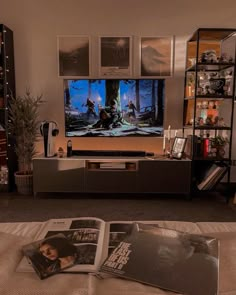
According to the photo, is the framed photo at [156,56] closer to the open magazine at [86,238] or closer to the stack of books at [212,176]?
the stack of books at [212,176]

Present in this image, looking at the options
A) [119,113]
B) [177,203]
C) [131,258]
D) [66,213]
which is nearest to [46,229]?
[131,258]

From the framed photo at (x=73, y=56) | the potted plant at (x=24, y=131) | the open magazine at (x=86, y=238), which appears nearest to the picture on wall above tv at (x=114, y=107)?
the framed photo at (x=73, y=56)

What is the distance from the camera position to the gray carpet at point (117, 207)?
104 inches

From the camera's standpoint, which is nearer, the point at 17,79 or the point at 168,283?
the point at 168,283

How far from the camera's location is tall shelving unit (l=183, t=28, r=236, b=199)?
299 centimetres

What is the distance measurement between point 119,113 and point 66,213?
1364mm

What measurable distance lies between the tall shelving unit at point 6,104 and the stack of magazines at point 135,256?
8.79 ft

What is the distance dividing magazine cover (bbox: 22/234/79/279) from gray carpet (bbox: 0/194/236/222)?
180 cm

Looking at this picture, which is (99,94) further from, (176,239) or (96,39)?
(176,239)

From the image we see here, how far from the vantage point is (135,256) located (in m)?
0.73

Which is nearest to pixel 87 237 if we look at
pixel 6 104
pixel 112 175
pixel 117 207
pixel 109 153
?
pixel 117 207

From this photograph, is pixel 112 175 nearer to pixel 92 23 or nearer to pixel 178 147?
pixel 178 147

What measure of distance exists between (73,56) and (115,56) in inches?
20.6

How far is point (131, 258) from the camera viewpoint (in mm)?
720
